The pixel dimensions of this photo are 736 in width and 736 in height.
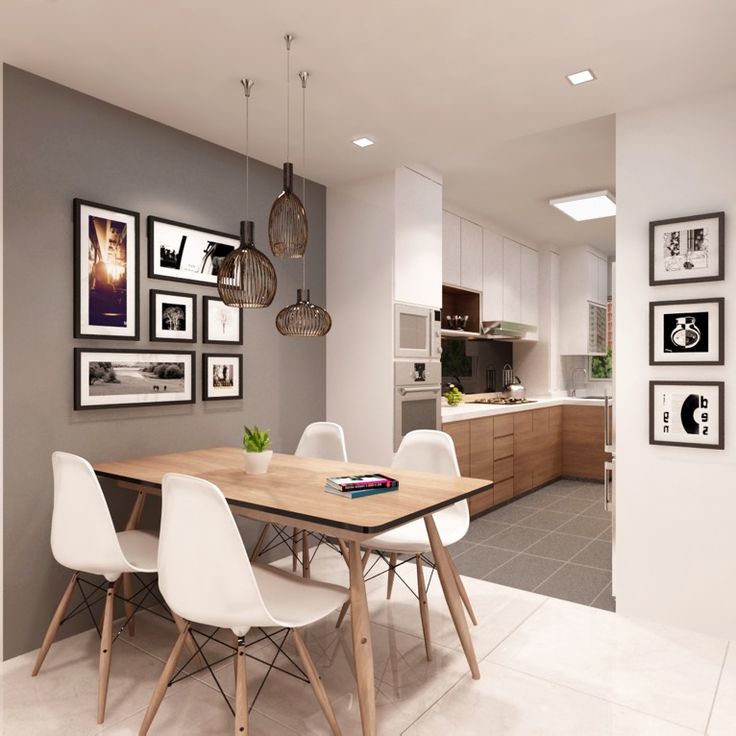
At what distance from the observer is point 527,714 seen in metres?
2.11

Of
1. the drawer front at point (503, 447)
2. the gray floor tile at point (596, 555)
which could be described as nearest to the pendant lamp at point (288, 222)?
the gray floor tile at point (596, 555)

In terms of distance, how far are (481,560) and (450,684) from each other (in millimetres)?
1478

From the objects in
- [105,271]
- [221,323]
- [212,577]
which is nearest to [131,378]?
[105,271]

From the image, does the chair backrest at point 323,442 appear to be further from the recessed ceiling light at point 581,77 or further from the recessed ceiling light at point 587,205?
the recessed ceiling light at point 587,205

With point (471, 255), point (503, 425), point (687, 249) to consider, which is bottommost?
point (503, 425)

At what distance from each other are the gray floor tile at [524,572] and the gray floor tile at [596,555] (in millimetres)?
187

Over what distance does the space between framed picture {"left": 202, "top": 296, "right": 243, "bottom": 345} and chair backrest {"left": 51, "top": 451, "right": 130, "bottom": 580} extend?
1258 millimetres

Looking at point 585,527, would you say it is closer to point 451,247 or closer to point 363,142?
point 451,247

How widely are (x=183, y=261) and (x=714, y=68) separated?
8.81ft

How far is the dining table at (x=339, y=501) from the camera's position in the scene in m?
1.86

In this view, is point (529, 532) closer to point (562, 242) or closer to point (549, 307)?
point (549, 307)

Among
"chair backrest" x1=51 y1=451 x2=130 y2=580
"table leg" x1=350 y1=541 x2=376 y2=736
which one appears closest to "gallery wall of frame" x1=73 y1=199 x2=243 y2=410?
"chair backrest" x1=51 y1=451 x2=130 y2=580

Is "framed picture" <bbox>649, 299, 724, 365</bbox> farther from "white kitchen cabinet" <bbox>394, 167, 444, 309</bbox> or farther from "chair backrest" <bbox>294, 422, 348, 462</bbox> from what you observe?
"chair backrest" <bbox>294, 422, 348, 462</bbox>

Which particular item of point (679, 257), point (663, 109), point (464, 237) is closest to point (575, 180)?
point (464, 237)
